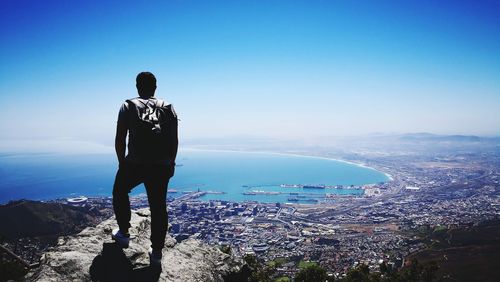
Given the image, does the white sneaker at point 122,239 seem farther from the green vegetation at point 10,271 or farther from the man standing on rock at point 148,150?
the green vegetation at point 10,271

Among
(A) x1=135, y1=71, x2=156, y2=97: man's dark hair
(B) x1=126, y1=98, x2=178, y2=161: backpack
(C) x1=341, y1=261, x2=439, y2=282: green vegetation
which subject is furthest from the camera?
(C) x1=341, y1=261, x2=439, y2=282: green vegetation

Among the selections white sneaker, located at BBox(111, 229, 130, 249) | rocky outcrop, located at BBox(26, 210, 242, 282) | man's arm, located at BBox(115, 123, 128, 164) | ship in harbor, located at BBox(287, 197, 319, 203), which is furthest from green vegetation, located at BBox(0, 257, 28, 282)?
ship in harbor, located at BBox(287, 197, 319, 203)

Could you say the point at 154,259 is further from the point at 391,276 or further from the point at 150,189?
the point at 391,276

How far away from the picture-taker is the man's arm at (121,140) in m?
3.44

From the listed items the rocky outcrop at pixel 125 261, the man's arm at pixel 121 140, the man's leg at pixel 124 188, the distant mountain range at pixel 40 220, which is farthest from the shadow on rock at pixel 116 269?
the distant mountain range at pixel 40 220

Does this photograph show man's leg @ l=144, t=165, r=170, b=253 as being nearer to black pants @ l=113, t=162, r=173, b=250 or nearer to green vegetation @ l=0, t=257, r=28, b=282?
black pants @ l=113, t=162, r=173, b=250

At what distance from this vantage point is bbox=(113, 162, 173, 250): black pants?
3525 millimetres

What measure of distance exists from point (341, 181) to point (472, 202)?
44620 mm

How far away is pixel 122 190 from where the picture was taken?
3676 millimetres

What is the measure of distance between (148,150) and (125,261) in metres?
1.47

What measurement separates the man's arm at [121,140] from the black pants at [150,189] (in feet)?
0.34

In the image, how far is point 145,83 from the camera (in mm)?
3709

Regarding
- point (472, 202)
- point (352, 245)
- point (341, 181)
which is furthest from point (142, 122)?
point (341, 181)

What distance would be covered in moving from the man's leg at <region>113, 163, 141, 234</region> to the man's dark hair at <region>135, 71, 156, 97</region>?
0.88 meters
